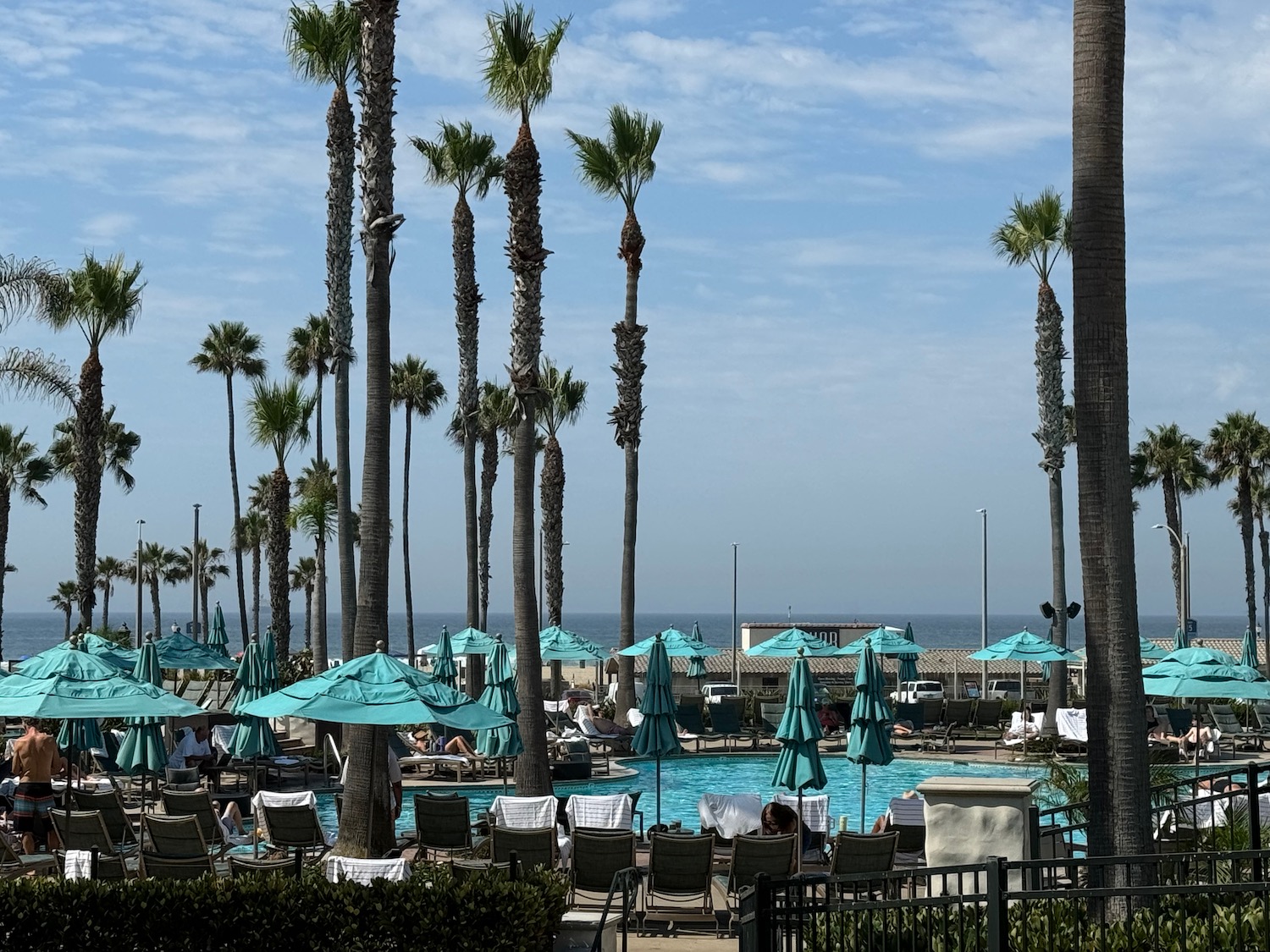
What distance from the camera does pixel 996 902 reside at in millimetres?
6910

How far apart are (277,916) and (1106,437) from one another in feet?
21.0

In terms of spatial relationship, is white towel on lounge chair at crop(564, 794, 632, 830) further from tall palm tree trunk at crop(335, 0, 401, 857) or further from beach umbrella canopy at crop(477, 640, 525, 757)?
beach umbrella canopy at crop(477, 640, 525, 757)

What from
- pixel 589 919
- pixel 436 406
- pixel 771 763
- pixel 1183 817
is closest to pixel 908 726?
pixel 771 763

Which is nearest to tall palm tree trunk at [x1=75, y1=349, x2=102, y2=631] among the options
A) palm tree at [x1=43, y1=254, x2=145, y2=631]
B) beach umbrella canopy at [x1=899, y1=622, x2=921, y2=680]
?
palm tree at [x1=43, y1=254, x2=145, y2=631]

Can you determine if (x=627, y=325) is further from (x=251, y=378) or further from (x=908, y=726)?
(x=251, y=378)

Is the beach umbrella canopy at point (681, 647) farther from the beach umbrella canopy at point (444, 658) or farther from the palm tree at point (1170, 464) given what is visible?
the palm tree at point (1170, 464)

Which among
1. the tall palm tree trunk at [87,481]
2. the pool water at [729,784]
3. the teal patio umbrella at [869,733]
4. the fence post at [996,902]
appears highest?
the tall palm tree trunk at [87,481]

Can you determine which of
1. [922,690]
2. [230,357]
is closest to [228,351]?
[230,357]

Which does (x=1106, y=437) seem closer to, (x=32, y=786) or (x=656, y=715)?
(x=656, y=715)

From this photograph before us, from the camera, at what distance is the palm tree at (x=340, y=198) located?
965 inches

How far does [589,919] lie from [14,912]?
3870mm

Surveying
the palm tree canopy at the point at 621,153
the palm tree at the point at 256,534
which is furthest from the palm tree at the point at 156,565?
the palm tree canopy at the point at 621,153

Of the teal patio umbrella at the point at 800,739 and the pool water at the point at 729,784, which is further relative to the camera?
the pool water at the point at 729,784

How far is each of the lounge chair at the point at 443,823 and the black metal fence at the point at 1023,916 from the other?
675 centimetres
